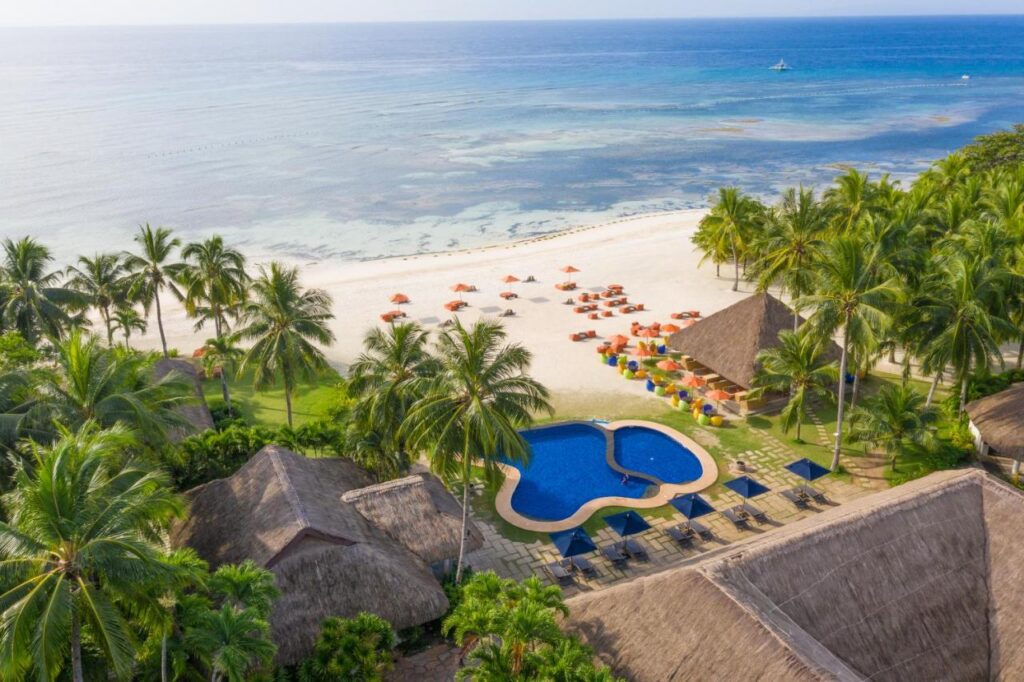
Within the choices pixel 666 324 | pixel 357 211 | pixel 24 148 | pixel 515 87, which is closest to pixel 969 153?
pixel 666 324

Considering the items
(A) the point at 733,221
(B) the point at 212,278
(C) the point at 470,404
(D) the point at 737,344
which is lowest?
(D) the point at 737,344

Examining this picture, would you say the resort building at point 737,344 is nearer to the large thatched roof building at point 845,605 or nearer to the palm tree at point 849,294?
the palm tree at point 849,294

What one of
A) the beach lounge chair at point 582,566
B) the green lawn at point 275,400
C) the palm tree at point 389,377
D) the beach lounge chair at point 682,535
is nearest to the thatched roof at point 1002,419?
the beach lounge chair at point 682,535

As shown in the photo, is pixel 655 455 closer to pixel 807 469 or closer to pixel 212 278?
pixel 807 469

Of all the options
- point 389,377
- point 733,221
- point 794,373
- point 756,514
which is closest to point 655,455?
point 756,514

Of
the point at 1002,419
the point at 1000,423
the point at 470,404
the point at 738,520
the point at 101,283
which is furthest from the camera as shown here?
the point at 101,283
